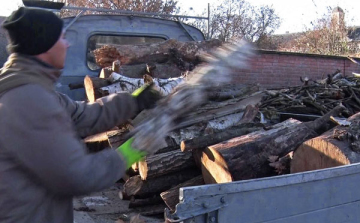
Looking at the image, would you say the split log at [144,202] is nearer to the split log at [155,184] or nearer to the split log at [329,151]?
the split log at [155,184]

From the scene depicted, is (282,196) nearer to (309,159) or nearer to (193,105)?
(193,105)

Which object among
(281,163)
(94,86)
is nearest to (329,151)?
(281,163)

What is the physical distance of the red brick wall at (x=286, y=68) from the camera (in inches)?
324

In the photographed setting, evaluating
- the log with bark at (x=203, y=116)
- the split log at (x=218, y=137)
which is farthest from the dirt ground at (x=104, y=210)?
the split log at (x=218, y=137)

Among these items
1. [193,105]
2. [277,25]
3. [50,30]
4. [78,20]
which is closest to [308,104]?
[78,20]

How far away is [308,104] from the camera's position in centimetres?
601

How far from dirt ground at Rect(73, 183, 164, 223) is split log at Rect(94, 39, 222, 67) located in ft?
6.08

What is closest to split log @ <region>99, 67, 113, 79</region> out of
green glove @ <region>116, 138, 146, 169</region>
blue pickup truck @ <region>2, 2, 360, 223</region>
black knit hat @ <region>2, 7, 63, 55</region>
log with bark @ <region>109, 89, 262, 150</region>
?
log with bark @ <region>109, 89, 262, 150</region>

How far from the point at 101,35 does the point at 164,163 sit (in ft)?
8.04

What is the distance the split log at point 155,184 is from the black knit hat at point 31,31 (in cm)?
253

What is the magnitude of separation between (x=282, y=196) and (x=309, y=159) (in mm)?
1291

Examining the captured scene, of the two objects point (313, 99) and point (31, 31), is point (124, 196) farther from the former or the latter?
point (313, 99)

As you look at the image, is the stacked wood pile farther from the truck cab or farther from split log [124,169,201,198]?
the truck cab

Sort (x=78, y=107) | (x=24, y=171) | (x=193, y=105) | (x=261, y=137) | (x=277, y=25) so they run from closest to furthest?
(x=24, y=171) < (x=78, y=107) < (x=193, y=105) < (x=261, y=137) < (x=277, y=25)
